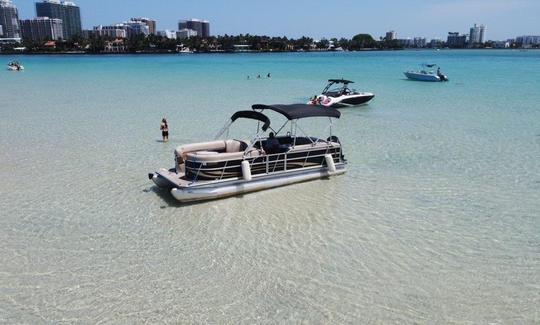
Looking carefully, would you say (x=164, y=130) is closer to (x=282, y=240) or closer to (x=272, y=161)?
(x=272, y=161)

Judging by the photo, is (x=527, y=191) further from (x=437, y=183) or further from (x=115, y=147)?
(x=115, y=147)

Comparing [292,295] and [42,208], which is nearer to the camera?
[292,295]

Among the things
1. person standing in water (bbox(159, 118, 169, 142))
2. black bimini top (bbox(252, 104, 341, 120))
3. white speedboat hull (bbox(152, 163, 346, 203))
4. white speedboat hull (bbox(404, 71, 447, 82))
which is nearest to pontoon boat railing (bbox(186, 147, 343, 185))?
white speedboat hull (bbox(152, 163, 346, 203))

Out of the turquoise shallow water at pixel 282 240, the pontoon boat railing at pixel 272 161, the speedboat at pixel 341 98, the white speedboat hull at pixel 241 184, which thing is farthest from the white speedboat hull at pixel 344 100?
the white speedboat hull at pixel 241 184

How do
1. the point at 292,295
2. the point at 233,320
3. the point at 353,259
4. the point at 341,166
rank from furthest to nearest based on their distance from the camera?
the point at 341,166 < the point at 353,259 < the point at 292,295 < the point at 233,320

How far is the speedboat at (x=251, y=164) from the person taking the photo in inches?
469

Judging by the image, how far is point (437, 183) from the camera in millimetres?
13773

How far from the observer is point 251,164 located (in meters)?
12.6

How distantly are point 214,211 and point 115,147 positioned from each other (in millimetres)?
8962

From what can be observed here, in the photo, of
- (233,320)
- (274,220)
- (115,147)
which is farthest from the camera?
(115,147)

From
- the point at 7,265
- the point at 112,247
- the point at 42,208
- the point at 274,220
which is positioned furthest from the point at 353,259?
the point at 42,208

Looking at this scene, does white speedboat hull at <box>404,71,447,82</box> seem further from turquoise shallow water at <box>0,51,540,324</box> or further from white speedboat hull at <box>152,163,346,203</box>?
white speedboat hull at <box>152,163,346,203</box>

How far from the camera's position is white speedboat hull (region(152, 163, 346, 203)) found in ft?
38.4

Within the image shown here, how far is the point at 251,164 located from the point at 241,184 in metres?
0.68
